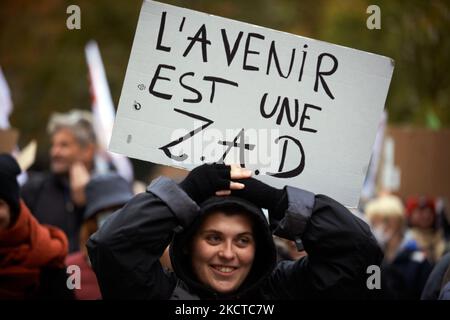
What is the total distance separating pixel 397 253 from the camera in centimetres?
857

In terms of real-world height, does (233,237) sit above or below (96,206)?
below

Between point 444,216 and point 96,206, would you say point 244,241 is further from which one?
point 444,216

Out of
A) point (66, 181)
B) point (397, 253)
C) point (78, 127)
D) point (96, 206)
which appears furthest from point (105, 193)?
point (397, 253)

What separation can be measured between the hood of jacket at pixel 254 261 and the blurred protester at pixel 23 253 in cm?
133

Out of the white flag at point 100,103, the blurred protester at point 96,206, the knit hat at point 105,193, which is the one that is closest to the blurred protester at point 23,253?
the blurred protester at point 96,206

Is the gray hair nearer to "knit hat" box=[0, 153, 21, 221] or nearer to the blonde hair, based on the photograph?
the blonde hair

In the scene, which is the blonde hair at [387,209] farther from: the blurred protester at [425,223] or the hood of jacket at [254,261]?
the hood of jacket at [254,261]

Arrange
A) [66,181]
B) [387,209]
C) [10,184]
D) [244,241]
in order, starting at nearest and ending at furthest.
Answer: [244,241], [10,184], [66,181], [387,209]

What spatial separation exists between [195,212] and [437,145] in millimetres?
5257

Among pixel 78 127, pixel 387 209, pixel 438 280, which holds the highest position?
pixel 78 127

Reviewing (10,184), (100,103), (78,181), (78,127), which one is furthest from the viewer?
(100,103)

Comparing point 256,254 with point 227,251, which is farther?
point 256,254

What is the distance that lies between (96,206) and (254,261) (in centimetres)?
223

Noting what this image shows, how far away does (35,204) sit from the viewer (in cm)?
770
